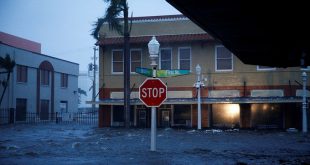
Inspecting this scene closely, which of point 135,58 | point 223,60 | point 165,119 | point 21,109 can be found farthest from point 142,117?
A: point 21,109

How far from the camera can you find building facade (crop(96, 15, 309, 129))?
98.7ft

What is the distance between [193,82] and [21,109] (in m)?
21.9

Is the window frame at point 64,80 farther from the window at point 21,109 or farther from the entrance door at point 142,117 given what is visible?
the entrance door at point 142,117

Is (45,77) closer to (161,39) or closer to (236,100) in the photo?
(161,39)

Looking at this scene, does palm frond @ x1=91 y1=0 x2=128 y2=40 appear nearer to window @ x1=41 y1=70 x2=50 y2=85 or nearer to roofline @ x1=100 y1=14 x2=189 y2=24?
roofline @ x1=100 y1=14 x2=189 y2=24

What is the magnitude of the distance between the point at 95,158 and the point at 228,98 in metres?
18.1

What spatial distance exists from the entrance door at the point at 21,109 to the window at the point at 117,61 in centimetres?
1564

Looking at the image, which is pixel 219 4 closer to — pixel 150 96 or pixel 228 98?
pixel 150 96

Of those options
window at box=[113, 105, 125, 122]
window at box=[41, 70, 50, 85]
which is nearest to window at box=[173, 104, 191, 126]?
window at box=[113, 105, 125, 122]

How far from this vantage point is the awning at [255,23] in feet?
23.5

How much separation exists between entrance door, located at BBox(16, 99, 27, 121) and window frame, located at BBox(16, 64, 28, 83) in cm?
211

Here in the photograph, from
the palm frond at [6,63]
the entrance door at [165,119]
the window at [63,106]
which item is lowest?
the entrance door at [165,119]

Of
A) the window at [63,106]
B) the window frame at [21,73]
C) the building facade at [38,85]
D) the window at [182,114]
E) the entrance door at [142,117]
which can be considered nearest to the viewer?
the window at [182,114]

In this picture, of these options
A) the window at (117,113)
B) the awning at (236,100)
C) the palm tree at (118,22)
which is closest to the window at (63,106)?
the window at (117,113)
